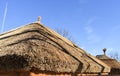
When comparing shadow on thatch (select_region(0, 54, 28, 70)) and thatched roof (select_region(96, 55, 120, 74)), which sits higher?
thatched roof (select_region(96, 55, 120, 74))

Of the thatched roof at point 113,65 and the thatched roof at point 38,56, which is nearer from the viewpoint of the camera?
the thatched roof at point 38,56

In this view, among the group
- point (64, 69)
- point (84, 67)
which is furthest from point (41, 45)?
point (84, 67)

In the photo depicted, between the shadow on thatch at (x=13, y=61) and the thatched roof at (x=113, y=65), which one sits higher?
the thatched roof at (x=113, y=65)

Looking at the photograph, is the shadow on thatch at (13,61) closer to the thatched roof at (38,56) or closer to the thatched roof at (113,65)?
the thatched roof at (38,56)

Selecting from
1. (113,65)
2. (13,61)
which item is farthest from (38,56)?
(113,65)

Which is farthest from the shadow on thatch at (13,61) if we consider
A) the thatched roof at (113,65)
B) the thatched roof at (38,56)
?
the thatched roof at (113,65)

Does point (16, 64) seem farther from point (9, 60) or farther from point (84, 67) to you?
point (84, 67)

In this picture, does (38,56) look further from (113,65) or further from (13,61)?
(113,65)

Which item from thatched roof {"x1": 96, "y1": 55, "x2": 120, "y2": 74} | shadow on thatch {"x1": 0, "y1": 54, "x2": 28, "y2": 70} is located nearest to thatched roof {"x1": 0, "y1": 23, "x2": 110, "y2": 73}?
shadow on thatch {"x1": 0, "y1": 54, "x2": 28, "y2": 70}

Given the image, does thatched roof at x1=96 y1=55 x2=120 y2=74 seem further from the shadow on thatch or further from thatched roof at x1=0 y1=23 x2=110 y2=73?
the shadow on thatch

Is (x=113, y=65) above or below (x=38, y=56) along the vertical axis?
above

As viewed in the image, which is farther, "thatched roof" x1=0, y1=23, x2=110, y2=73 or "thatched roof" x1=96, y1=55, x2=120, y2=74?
"thatched roof" x1=96, y1=55, x2=120, y2=74

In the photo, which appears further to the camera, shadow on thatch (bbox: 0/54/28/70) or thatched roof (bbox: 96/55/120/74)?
thatched roof (bbox: 96/55/120/74)

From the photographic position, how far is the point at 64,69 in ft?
23.4
